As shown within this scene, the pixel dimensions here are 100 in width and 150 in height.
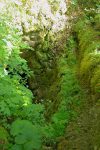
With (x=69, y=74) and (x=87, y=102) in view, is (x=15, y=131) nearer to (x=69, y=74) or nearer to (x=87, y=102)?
(x=87, y=102)

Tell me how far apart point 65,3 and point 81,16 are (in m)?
0.83

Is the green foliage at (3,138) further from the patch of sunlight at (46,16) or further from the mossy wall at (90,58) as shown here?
the patch of sunlight at (46,16)

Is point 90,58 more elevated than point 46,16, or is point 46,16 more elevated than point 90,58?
point 46,16

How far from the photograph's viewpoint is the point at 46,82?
9.95 m

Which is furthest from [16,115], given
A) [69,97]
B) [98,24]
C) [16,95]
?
[98,24]

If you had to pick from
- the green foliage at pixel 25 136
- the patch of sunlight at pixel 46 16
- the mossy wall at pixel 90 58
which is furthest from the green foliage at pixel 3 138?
the patch of sunlight at pixel 46 16

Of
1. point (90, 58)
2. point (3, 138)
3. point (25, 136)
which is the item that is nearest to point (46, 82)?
point (90, 58)

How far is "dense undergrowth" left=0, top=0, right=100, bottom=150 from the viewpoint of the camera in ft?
20.8

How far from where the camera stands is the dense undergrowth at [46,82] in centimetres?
635

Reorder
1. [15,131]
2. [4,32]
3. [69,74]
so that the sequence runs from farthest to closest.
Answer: [69,74]
[4,32]
[15,131]

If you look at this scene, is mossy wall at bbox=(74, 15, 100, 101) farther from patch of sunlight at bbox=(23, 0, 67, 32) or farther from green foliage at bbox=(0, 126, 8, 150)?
green foliage at bbox=(0, 126, 8, 150)

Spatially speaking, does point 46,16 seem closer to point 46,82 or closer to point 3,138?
point 46,82

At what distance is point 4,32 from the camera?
7371 millimetres

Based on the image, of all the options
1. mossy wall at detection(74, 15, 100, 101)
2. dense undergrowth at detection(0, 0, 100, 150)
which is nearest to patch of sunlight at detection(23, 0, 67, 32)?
dense undergrowth at detection(0, 0, 100, 150)
